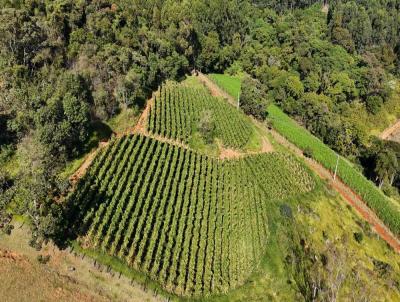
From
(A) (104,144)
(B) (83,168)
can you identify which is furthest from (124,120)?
(B) (83,168)

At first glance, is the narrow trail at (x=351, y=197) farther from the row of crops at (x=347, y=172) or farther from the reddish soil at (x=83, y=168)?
the reddish soil at (x=83, y=168)

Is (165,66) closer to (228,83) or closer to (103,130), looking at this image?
(228,83)

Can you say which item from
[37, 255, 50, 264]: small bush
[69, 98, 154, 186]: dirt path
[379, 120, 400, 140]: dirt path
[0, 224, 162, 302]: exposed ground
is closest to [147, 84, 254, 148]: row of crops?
[69, 98, 154, 186]: dirt path

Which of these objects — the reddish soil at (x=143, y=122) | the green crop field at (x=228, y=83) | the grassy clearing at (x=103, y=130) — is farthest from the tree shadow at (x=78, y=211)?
the green crop field at (x=228, y=83)

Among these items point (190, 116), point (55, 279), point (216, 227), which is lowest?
point (216, 227)

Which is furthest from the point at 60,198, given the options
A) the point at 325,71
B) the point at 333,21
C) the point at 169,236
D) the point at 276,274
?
the point at 333,21
